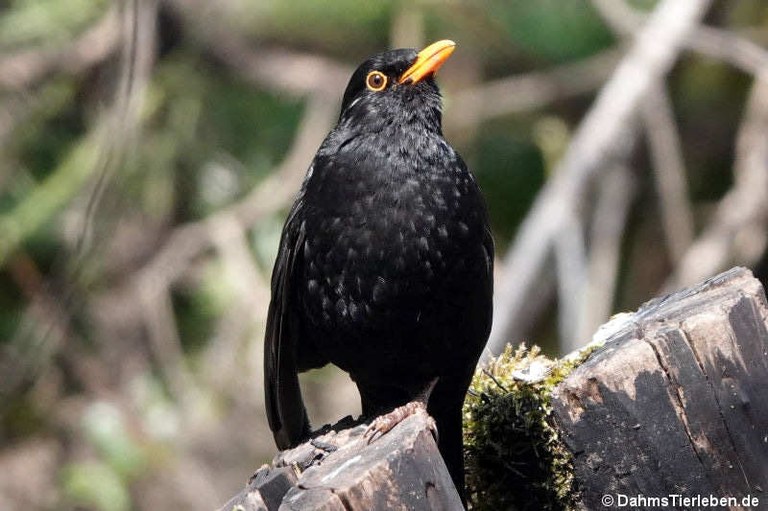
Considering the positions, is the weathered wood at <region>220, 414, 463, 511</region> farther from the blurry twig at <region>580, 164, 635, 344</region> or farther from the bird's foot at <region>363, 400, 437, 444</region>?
the blurry twig at <region>580, 164, 635, 344</region>

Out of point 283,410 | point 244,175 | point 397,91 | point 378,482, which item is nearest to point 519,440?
point 378,482

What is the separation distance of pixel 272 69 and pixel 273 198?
1.10 meters

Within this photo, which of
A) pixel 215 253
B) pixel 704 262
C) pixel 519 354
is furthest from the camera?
pixel 215 253

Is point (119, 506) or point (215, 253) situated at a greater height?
point (215, 253)

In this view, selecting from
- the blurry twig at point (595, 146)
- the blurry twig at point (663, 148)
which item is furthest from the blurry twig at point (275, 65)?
the blurry twig at point (595, 146)

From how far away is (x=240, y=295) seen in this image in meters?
7.48

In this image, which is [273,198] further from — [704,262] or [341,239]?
[341,239]

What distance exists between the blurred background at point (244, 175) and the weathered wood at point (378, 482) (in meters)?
3.65

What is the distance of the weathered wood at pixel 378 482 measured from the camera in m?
2.69

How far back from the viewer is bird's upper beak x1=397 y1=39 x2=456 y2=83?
14.3 ft

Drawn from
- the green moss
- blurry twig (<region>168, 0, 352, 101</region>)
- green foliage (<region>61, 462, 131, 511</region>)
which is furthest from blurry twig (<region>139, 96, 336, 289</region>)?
the green moss

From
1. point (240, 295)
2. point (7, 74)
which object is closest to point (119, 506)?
point (240, 295)

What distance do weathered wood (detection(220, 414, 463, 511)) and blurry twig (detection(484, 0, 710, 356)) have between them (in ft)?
9.86

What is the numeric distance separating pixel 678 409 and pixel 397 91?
1866mm
